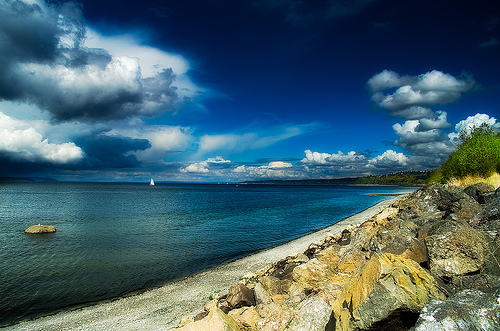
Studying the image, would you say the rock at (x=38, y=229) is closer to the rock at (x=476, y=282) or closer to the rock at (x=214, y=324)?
the rock at (x=214, y=324)

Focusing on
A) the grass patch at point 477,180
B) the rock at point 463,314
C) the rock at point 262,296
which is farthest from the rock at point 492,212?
the grass patch at point 477,180

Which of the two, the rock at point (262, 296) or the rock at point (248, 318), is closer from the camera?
the rock at point (248, 318)

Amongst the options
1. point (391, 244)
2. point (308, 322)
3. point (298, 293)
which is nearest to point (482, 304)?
point (308, 322)

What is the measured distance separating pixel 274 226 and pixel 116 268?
24.2m

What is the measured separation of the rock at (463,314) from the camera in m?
4.05

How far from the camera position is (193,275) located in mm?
19969

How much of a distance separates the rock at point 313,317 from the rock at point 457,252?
285cm

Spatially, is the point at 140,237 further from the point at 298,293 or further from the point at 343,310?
the point at 343,310

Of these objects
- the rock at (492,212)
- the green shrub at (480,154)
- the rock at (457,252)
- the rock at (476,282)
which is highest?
the green shrub at (480,154)

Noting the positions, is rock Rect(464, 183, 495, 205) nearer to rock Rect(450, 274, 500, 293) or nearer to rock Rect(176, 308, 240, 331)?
rock Rect(450, 274, 500, 293)

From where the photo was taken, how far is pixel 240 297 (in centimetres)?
973

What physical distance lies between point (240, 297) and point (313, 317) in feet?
12.6

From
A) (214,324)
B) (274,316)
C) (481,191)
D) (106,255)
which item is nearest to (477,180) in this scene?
(481,191)

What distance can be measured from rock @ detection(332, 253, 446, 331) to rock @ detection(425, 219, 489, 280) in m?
1.33
